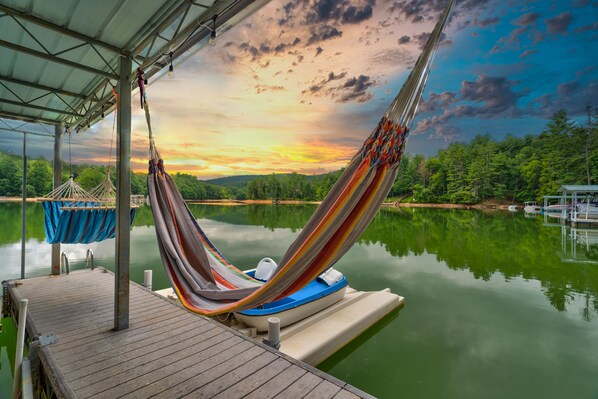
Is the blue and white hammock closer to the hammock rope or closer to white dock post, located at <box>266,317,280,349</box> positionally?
the hammock rope

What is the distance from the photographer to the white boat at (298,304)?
3.01 m

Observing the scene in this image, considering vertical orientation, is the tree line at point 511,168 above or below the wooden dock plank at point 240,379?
above

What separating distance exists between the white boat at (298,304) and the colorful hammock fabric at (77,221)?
1.68 metres

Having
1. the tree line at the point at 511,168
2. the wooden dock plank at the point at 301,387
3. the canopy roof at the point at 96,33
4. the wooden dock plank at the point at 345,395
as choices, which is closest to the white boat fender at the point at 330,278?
the wooden dock plank at the point at 301,387

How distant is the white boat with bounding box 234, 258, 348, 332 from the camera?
3014 millimetres

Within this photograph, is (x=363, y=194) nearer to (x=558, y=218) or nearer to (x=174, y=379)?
(x=174, y=379)

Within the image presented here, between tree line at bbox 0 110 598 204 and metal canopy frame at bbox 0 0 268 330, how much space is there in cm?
1412

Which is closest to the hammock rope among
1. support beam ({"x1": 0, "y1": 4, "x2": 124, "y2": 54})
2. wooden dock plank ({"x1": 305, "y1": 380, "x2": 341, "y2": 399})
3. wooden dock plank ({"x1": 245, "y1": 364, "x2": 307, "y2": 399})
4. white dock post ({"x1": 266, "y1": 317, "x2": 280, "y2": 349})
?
support beam ({"x1": 0, "y1": 4, "x2": 124, "y2": 54})

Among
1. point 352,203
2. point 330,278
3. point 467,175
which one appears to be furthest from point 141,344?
point 467,175

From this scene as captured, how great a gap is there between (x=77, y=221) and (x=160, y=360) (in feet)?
7.25

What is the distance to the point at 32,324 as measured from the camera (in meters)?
2.22

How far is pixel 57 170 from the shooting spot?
3791mm

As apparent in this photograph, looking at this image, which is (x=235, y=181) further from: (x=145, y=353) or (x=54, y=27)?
(x=145, y=353)

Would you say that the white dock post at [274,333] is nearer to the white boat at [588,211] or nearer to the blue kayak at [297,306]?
the blue kayak at [297,306]
